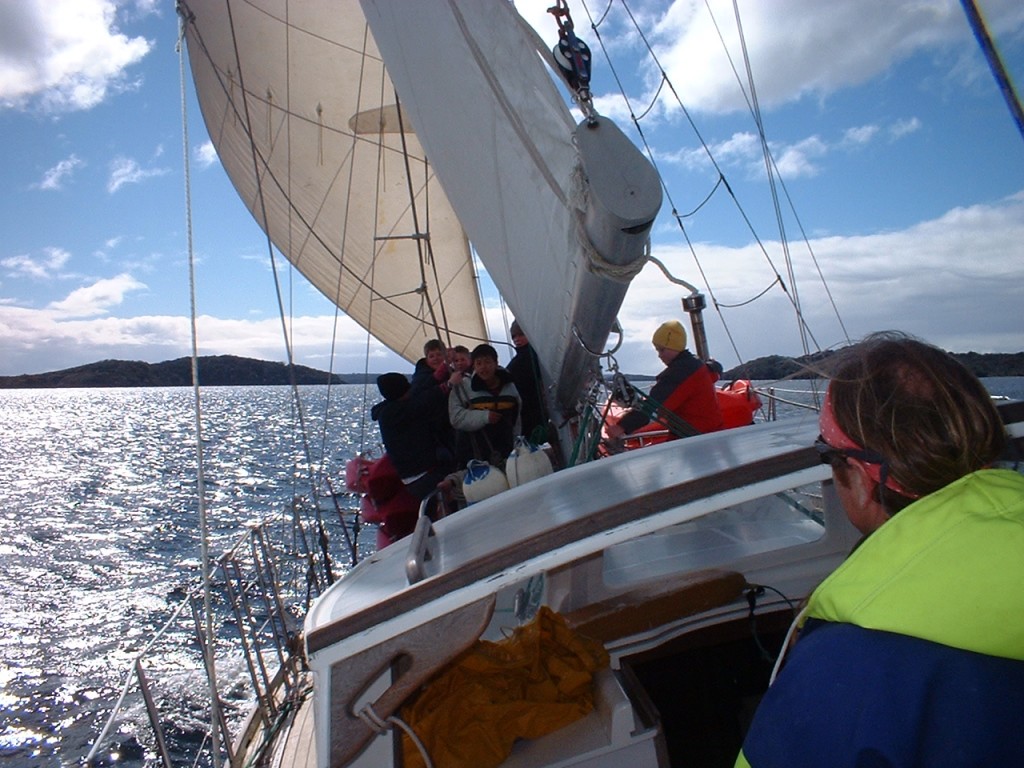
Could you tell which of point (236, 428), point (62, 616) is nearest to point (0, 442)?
point (236, 428)

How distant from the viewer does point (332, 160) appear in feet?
32.7

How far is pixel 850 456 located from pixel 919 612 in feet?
1.01

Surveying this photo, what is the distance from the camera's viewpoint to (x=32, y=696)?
920 cm

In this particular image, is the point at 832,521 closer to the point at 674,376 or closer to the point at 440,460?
the point at 674,376

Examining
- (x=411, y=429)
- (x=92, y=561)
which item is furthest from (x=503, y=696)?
(x=92, y=561)

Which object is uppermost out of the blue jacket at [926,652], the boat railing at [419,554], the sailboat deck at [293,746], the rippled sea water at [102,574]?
the blue jacket at [926,652]

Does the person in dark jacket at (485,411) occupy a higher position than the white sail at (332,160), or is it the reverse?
the white sail at (332,160)

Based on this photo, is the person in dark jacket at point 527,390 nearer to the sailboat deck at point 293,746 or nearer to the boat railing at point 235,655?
the boat railing at point 235,655

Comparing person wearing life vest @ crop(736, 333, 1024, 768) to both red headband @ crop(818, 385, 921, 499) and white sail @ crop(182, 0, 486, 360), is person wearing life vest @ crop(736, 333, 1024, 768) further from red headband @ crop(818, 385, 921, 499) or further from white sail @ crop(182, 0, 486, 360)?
white sail @ crop(182, 0, 486, 360)

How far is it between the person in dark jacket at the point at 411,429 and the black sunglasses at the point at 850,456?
13.1 ft

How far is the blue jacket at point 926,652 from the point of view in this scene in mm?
819

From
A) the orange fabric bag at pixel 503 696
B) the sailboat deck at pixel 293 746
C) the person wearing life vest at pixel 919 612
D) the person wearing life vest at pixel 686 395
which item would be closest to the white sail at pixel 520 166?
the person wearing life vest at pixel 686 395

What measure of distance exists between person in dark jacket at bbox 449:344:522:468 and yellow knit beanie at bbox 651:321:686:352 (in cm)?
106

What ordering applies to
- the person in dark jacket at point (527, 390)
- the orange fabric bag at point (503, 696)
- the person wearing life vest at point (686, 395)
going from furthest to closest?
the person in dark jacket at point (527, 390) → the person wearing life vest at point (686, 395) → the orange fabric bag at point (503, 696)
